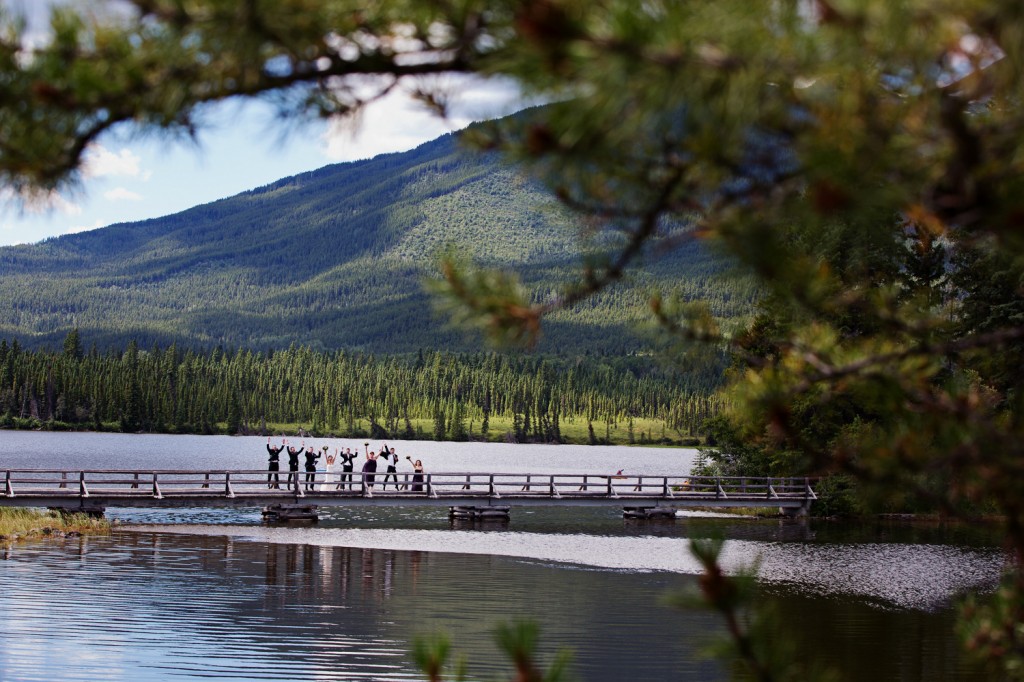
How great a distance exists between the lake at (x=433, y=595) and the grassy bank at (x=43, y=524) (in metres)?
0.89

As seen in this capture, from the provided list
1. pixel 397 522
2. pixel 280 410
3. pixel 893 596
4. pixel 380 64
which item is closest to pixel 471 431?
pixel 280 410

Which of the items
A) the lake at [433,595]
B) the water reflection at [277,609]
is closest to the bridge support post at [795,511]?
the lake at [433,595]

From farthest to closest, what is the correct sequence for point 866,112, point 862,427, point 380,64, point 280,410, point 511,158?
point 280,410
point 862,427
point 380,64
point 511,158
point 866,112

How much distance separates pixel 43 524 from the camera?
32.3 meters

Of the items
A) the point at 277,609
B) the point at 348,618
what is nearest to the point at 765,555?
the point at 348,618

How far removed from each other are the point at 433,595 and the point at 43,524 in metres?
13.8

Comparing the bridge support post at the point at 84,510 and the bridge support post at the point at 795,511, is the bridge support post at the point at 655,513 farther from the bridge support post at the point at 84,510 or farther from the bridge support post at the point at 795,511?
the bridge support post at the point at 84,510

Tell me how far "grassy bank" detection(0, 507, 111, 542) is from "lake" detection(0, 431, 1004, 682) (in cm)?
89

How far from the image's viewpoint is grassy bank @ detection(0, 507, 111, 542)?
31094 mm

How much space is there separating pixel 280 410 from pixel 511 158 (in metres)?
189

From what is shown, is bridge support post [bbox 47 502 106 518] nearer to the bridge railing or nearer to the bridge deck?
the bridge deck

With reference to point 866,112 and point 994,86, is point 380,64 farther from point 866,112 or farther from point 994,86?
point 994,86

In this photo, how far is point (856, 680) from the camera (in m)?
18.0

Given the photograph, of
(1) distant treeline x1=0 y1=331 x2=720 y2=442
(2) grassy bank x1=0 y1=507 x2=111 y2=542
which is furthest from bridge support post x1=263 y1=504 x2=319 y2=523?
(1) distant treeline x1=0 y1=331 x2=720 y2=442
